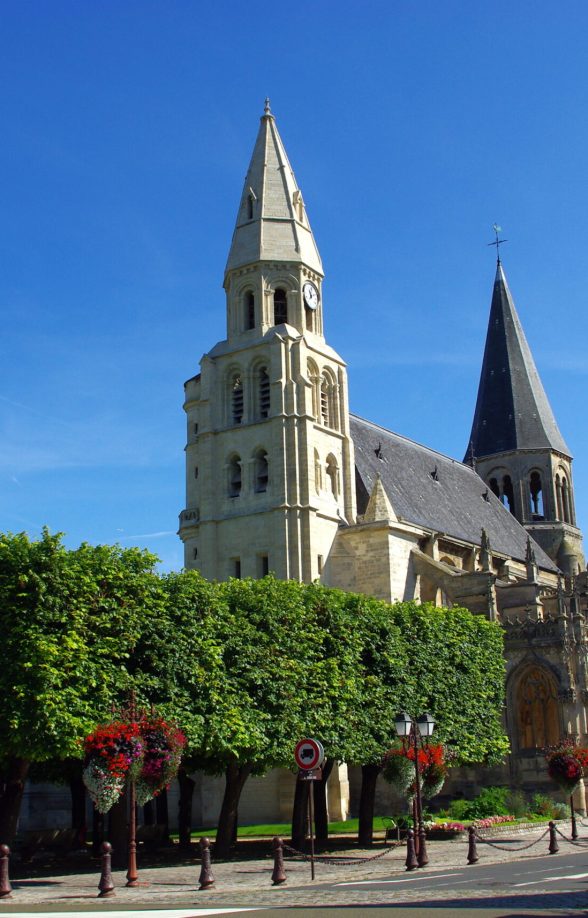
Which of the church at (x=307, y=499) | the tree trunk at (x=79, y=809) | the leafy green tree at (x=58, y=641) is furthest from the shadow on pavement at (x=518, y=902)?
the church at (x=307, y=499)

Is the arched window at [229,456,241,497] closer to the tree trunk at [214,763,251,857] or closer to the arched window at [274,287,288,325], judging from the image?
the arched window at [274,287,288,325]

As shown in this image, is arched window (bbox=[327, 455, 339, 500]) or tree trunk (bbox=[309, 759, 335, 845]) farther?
arched window (bbox=[327, 455, 339, 500])

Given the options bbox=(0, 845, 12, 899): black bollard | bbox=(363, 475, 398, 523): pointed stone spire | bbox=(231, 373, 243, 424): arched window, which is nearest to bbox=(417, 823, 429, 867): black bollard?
bbox=(0, 845, 12, 899): black bollard

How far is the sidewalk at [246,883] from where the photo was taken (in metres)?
18.6

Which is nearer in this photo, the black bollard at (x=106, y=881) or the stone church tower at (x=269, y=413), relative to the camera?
the black bollard at (x=106, y=881)

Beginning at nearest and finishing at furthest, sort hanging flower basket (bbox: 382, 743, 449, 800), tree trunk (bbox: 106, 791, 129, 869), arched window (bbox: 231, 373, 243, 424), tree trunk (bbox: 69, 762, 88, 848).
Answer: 1. tree trunk (bbox: 106, 791, 129, 869)
2. hanging flower basket (bbox: 382, 743, 449, 800)
3. tree trunk (bbox: 69, 762, 88, 848)
4. arched window (bbox: 231, 373, 243, 424)

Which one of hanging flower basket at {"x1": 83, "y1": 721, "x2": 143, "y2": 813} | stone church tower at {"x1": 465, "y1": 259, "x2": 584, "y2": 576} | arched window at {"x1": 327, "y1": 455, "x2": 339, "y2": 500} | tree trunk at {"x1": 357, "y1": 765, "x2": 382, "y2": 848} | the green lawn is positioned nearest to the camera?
hanging flower basket at {"x1": 83, "y1": 721, "x2": 143, "y2": 813}

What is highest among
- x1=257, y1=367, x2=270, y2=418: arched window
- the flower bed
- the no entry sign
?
x1=257, y1=367, x2=270, y2=418: arched window

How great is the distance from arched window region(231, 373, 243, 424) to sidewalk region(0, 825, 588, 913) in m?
23.5

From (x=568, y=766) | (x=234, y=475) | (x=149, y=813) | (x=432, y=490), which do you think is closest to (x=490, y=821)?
(x=568, y=766)

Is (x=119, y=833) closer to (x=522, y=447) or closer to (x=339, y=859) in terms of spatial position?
(x=339, y=859)

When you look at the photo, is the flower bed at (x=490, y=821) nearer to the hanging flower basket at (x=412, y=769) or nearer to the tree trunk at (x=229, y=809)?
the hanging flower basket at (x=412, y=769)

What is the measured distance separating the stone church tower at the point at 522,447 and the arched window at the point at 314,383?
92.5 ft

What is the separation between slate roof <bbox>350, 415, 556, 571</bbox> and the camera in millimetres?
54281
